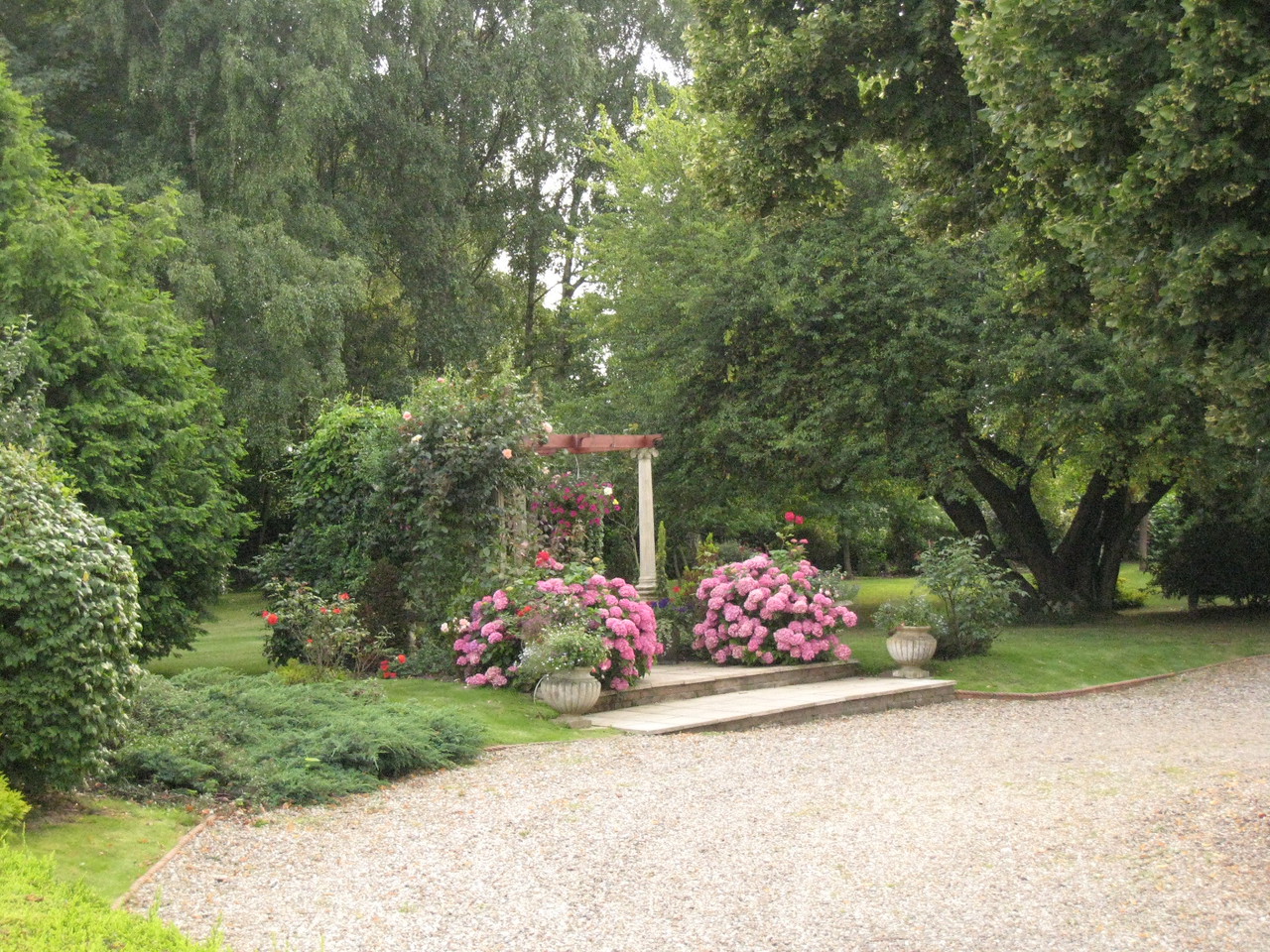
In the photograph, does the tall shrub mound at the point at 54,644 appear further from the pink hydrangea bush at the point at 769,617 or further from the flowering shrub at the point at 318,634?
the pink hydrangea bush at the point at 769,617

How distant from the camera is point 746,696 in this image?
35.2 feet

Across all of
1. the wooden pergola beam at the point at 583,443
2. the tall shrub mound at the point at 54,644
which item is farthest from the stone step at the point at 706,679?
the tall shrub mound at the point at 54,644

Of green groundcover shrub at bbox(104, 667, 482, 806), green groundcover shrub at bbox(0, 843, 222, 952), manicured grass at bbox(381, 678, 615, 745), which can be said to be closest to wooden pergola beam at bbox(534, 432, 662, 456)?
manicured grass at bbox(381, 678, 615, 745)

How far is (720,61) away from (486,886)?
7303 millimetres

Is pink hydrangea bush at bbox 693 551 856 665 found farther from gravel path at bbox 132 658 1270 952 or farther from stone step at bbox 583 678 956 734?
gravel path at bbox 132 658 1270 952

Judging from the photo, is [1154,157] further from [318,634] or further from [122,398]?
[122,398]

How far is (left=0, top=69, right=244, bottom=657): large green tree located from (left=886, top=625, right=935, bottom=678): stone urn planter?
709 centimetres

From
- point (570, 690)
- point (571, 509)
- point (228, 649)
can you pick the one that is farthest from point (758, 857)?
point (228, 649)

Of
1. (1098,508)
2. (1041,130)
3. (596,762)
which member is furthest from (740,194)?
(1098,508)

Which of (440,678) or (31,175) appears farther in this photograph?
(31,175)

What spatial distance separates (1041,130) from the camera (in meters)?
6.19

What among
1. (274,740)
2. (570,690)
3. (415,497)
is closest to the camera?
(274,740)

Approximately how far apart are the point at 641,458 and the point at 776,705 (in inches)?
171

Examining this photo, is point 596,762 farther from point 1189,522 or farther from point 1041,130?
point 1189,522
